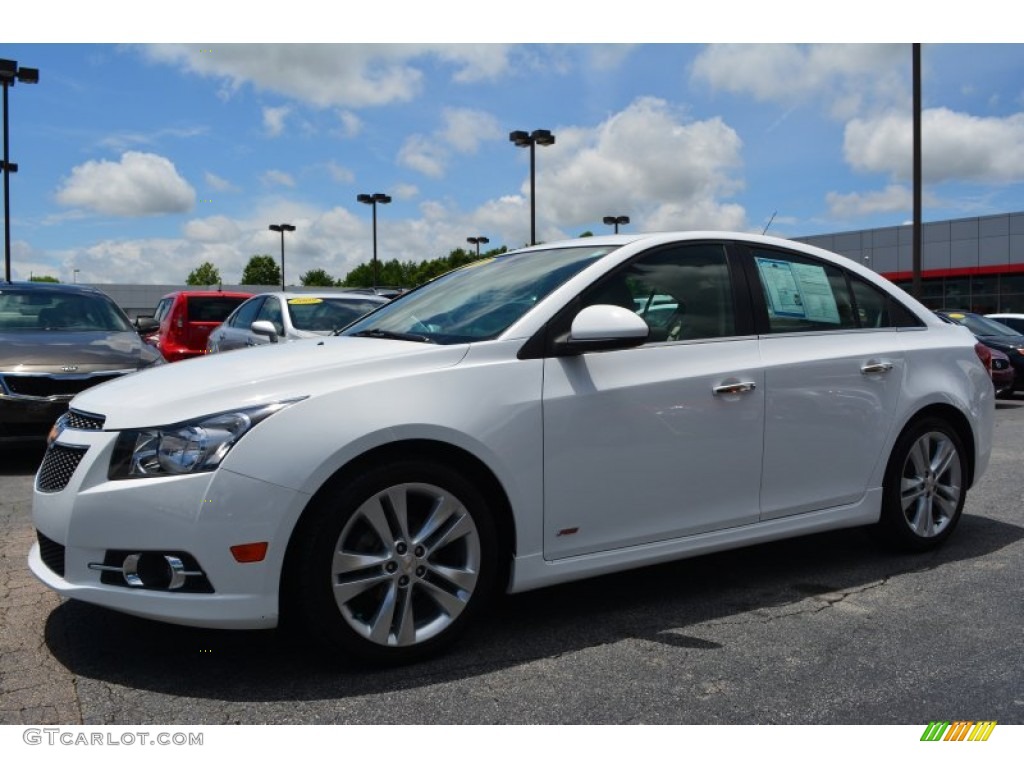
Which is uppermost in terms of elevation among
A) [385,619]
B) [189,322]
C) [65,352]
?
[189,322]

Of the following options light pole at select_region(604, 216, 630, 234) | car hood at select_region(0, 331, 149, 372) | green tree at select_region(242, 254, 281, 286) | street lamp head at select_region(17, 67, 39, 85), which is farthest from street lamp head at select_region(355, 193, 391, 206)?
green tree at select_region(242, 254, 281, 286)

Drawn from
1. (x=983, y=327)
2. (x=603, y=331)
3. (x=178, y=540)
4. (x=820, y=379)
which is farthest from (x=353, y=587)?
(x=983, y=327)

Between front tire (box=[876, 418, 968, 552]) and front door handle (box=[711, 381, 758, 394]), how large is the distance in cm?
109

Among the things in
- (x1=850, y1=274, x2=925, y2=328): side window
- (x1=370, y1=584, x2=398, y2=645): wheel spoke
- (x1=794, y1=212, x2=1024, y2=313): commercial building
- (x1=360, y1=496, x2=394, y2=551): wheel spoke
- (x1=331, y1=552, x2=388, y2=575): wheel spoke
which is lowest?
(x1=370, y1=584, x2=398, y2=645): wheel spoke

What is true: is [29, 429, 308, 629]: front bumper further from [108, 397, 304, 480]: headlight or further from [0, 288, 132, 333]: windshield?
[0, 288, 132, 333]: windshield

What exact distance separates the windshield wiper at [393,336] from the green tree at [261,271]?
136709mm

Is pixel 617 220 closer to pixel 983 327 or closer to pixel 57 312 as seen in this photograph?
pixel 983 327

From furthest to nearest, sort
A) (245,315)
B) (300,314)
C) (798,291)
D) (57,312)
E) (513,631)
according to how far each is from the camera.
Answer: (245,315) < (300,314) < (57,312) < (798,291) < (513,631)

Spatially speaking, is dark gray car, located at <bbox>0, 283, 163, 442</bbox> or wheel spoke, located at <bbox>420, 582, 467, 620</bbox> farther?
dark gray car, located at <bbox>0, 283, 163, 442</bbox>

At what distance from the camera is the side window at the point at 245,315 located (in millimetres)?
10326

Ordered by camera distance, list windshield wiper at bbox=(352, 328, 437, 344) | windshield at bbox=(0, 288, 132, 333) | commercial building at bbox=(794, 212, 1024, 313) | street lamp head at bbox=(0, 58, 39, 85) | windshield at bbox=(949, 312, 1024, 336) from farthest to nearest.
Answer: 1. commercial building at bbox=(794, 212, 1024, 313)
2. street lamp head at bbox=(0, 58, 39, 85)
3. windshield at bbox=(949, 312, 1024, 336)
4. windshield at bbox=(0, 288, 132, 333)
5. windshield wiper at bbox=(352, 328, 437, 344)

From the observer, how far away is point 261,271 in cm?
13825

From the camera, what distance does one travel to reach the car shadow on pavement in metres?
3.13

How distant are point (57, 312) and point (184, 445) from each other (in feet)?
21.2
